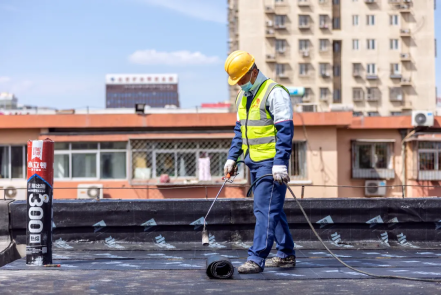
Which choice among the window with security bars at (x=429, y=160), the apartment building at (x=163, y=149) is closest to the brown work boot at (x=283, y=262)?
the apartment building at (x=163, y=149)

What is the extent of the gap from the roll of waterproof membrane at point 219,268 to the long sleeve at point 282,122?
3.21 feet

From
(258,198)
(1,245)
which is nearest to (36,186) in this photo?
(1,245)

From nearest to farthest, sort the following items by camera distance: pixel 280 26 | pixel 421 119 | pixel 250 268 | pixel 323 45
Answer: pixel 250 268 < pixel 421 119 < pixel 280 26 < pixel 323 45

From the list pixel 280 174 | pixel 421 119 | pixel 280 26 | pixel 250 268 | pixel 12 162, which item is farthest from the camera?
pixel 280 26

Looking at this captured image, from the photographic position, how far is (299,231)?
24.2 feet

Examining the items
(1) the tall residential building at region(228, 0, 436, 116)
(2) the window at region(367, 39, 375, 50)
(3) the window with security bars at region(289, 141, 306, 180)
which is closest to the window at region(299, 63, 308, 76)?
(1) the tall residential building at region(228, 0, 436, 116)

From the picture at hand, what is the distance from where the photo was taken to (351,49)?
242ft

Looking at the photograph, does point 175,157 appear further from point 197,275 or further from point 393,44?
point 393,44

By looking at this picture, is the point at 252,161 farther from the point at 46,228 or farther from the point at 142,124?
the point at 142,124

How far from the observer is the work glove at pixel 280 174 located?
17.4ft

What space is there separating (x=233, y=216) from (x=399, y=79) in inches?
Result: 2747

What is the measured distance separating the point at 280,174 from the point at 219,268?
0.96 metres

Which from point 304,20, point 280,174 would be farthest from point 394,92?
point 280,174

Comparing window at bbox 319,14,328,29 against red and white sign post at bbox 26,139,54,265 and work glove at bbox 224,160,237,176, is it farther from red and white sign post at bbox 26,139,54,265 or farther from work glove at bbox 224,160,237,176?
red and white sign post at bbox 26,139,54,265
